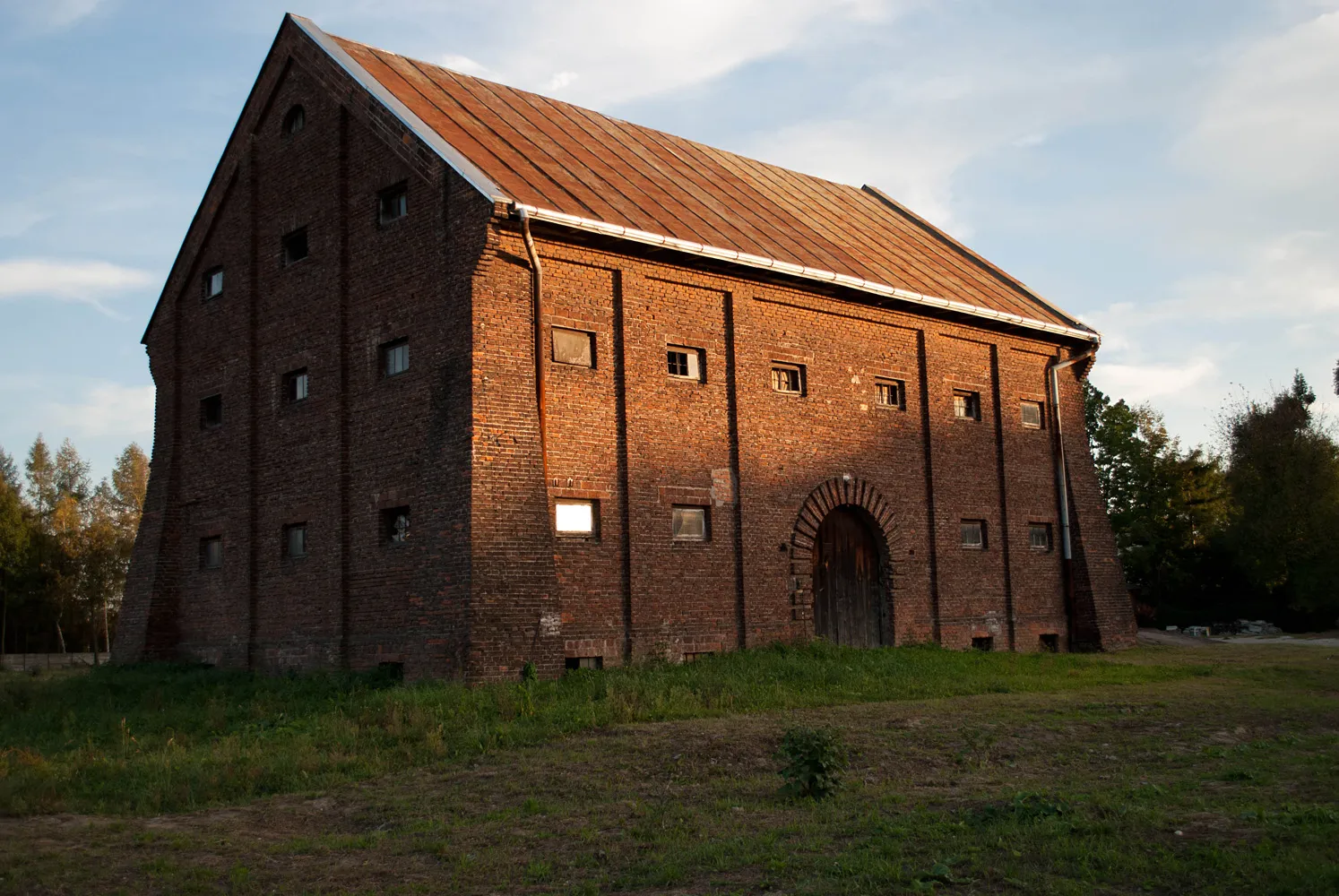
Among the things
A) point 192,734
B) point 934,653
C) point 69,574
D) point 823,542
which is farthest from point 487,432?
point 69,574

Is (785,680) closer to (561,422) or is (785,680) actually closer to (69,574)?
(561,422)

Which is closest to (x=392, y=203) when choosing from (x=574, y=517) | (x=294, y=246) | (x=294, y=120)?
(x=294, y=246)

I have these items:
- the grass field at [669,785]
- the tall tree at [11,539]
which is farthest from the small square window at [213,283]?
the tall tree at [11,539]

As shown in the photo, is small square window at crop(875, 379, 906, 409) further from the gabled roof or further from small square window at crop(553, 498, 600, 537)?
small square window at crop(553, 498, 600, 537)

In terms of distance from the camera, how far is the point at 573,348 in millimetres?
17953

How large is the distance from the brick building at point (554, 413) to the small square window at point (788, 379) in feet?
0.19

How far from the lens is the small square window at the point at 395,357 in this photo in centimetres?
1809

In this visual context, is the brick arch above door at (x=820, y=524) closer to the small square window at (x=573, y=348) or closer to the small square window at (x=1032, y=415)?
the small square window at (x=573, y=348)

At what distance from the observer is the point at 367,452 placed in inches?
722

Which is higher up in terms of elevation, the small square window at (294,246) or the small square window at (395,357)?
the small square window at (294,246)

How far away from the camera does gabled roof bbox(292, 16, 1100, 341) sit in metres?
18.3

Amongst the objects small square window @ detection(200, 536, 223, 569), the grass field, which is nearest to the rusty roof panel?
the grass field

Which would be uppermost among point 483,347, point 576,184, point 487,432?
point 576,184

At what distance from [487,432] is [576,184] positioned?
5.11 meters
